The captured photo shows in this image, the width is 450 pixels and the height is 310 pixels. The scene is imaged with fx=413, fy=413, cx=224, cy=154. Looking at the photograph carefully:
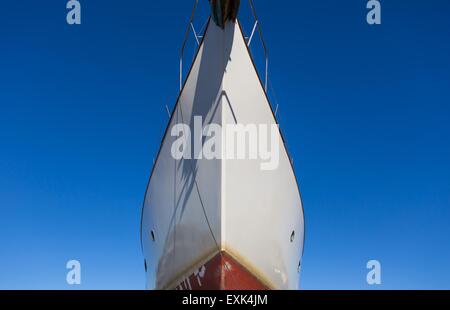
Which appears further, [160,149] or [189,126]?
[160,149]

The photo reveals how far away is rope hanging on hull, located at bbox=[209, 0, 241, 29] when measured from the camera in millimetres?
6383

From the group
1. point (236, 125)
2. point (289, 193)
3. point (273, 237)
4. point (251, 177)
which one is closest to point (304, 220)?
point (289, 193)

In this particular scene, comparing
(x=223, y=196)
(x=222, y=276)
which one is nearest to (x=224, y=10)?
(x=223, y=196)

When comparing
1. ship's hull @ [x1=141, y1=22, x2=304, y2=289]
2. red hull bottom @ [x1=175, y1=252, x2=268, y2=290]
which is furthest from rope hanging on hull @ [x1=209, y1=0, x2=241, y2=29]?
red hull bottom @ [x1=175, y1=252, x2=268, y2=290]

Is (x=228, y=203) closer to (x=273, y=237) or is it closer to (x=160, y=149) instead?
(x=273, y=237)

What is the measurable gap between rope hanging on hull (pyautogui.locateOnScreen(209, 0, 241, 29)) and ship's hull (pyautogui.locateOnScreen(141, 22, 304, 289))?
119 mm

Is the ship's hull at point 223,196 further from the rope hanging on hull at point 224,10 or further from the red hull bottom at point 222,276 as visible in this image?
the rope hanging on hull at point 224,10

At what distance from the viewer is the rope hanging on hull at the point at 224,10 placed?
20.9 ft

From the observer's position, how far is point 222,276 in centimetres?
621

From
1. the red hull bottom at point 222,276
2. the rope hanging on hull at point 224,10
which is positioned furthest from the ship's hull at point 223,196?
the rope hanging on hull at point 224,10

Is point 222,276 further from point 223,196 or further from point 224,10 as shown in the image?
point 224,10
